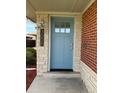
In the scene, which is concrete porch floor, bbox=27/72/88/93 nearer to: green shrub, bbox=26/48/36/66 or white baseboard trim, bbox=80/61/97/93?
white baseboard trim, bbox=80/61/97/93

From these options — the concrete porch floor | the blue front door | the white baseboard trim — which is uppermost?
the blue front door

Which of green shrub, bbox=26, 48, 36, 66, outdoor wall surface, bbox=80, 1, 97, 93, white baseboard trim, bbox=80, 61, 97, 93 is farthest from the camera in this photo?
green shrub, bbox=26, 48, 36, 66

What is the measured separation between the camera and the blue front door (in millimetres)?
8109

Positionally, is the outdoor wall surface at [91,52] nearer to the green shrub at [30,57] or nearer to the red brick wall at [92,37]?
the red brick wall at [92,37]

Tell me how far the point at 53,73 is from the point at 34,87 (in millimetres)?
1598

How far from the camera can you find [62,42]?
26.8ft

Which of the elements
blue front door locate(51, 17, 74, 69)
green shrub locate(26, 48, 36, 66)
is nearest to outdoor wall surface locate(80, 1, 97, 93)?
blue front door locate(51, 17, 74, 69)

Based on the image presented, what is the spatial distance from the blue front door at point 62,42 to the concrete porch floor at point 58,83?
2.47 ft

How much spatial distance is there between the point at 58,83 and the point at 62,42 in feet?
6.81

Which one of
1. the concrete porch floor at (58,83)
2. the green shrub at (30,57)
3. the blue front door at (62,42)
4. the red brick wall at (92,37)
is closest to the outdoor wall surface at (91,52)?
the red brick wall at (92,37)

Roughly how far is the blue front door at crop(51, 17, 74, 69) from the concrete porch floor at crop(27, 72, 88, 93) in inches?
29.6

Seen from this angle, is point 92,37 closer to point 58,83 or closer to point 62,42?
point 58,83
